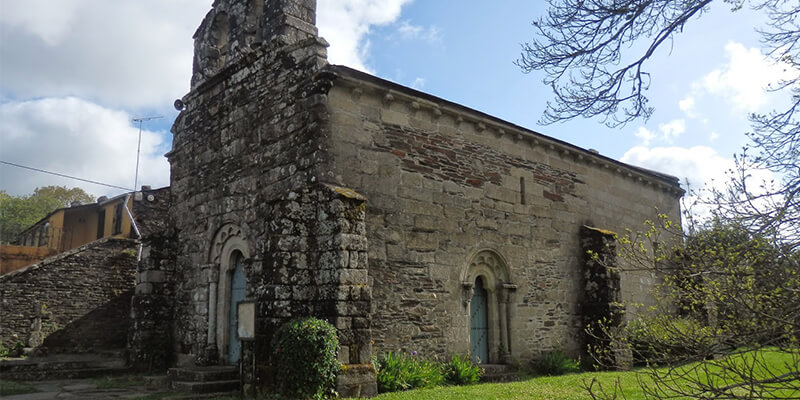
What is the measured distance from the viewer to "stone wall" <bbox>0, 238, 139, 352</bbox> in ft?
59.0

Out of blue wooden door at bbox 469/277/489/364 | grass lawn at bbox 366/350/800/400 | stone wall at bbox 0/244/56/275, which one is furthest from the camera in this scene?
stone wall at bbox 0/244/56/275

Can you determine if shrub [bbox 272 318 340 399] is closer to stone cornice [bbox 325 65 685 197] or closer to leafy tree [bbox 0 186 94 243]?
stone cornice [bbox 325 65 685 197]

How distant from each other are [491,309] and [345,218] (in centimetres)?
475

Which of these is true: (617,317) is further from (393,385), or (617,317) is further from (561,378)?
(393,385)

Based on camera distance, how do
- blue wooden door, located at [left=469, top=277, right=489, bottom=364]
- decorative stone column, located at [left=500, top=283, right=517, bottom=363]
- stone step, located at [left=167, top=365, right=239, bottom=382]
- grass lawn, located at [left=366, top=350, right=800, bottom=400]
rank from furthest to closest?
decorative stone column, located at [left=500, top=283, right=517, bottom=363] < blue wooden door, located at [left=469, top=277, right=489, bottom=364] < stone step, located at [left=167, top=365, right=239, bottom=382] < grass lawn, located at [left=366, top=350, right=800, bottom=400]

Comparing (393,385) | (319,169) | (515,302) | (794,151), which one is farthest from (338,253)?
(794,151)

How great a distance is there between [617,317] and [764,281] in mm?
9546

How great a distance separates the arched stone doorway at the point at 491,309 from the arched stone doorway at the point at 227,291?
4.75 meters

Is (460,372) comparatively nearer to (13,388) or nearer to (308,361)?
(308,361)

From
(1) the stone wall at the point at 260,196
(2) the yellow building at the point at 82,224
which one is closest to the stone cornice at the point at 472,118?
(1) the stone wall at the point at 260,196

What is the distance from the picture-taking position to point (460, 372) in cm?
1067

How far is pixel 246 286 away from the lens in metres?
11.1

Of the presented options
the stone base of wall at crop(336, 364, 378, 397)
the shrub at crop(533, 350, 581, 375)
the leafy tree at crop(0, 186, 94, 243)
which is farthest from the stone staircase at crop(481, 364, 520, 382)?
the leafy tree at crop(0, 186, 94, 243)

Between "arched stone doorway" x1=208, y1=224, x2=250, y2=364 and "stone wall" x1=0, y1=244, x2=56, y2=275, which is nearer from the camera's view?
"arched stone doorway" x1=208, y1=224, x2=250, y2=364
